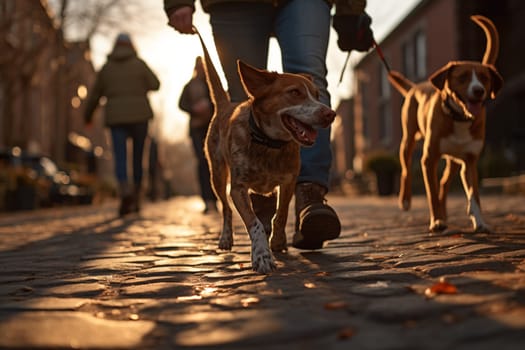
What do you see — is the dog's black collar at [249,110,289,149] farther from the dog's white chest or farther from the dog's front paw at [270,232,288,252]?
the dog's white chest

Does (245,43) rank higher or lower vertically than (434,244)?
higher

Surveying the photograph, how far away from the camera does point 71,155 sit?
130ft

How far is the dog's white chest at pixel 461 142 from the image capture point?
201 inches

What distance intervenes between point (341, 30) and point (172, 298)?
300cm

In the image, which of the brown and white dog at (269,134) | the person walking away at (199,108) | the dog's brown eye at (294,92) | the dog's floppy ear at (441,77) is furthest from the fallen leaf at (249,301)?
the person walking away at (199,108)

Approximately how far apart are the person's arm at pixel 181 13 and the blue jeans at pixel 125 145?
520cm

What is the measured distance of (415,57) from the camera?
2672 cm

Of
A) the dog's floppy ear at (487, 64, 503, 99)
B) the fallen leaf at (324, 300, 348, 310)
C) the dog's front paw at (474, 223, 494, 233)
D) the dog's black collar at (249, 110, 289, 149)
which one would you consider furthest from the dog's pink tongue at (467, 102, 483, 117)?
the fallen leaf at (324, 300, 348, 310)

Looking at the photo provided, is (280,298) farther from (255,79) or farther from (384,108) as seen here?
(384,108)

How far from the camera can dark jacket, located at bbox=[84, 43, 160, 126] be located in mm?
9344

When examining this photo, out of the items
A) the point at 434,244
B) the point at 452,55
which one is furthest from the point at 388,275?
the point at 452,55

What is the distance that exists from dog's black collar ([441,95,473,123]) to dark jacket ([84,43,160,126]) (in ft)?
17.4

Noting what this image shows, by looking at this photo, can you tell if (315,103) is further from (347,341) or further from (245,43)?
(347,341)

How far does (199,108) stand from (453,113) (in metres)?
4.67
